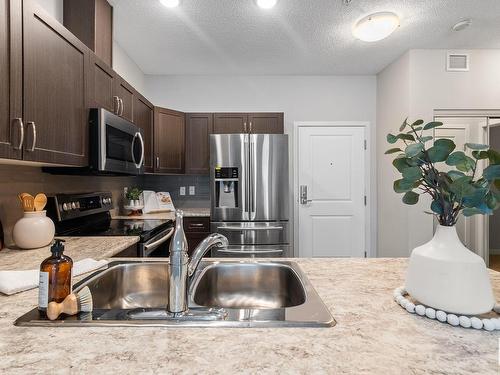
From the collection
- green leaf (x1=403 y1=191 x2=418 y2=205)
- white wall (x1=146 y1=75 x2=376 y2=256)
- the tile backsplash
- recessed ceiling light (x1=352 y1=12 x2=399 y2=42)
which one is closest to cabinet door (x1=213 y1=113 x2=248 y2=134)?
white wall (x1=146 y1=75 x2=376 y2=256)

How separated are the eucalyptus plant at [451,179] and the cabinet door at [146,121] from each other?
2540mm

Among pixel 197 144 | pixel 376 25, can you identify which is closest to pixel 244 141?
pixel 197 144

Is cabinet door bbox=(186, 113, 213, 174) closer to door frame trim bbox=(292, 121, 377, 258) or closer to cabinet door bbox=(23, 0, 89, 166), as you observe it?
door frame trim bbox=(292, 121, 377, 258)

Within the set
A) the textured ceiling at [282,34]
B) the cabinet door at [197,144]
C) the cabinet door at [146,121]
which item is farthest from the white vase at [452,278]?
the cabinet door at [197,144]

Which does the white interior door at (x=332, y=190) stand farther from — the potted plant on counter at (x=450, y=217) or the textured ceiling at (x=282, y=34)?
the potted plant on counter at (x=450, y=217)

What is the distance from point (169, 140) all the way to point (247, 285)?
2.60m

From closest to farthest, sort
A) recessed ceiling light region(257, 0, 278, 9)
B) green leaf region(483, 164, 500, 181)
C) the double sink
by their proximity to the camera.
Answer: green leaf region(483, 164, 500, 181) → the double sink → recessed ceiling light region(257, 0, 278, 9)

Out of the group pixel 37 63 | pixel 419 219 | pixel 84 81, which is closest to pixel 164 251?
pixel 84 81

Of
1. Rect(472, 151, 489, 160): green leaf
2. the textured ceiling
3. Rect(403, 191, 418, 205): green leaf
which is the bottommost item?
Rect(403, 191, 418, 205): green leaf

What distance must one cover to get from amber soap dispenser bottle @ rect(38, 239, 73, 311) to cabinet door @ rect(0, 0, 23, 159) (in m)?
0.69

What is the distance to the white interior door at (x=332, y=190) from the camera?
3855 mm

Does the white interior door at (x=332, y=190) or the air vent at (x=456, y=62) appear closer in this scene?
the air vent at (x=456, y=62)

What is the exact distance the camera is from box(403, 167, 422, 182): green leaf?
0.75 metres

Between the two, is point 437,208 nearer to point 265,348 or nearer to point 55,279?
point 265,348
